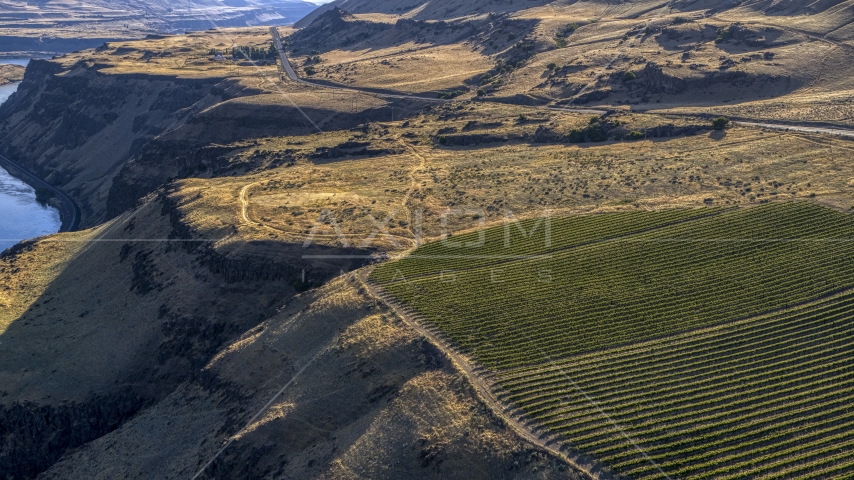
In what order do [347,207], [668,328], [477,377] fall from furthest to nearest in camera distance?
[347,207] → [668,328] → [477,377]

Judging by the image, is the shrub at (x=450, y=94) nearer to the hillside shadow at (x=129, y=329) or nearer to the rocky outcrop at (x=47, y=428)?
the hillside shadow at (x=129, y=329)

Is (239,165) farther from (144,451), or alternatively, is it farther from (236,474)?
(236,474)

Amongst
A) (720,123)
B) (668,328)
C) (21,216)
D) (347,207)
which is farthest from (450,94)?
(21,216)

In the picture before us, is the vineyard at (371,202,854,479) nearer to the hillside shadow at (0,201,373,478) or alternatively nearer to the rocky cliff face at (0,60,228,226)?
the hillside shadow at (0,201,373,478)

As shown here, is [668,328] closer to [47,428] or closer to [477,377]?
[477,377]

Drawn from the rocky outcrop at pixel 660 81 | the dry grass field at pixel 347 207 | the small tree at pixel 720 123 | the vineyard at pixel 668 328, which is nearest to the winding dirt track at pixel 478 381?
the dry grass field at pixel 347 207

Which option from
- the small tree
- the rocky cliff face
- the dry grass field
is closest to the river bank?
the rocky cliff face
